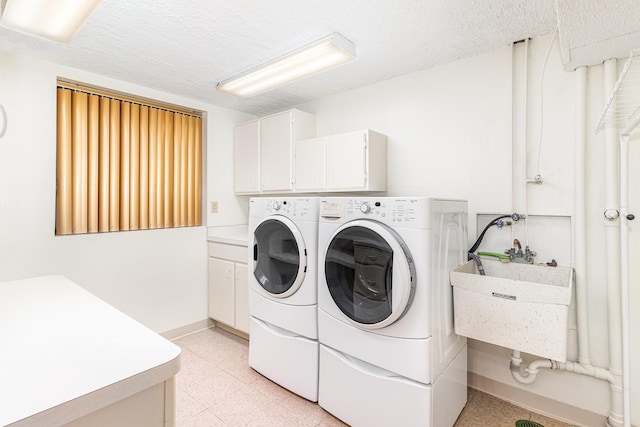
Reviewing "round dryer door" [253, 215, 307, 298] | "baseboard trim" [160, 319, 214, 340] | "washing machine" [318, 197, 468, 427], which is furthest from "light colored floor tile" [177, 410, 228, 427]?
"baseboard trim" [160, 319, 214, 340]

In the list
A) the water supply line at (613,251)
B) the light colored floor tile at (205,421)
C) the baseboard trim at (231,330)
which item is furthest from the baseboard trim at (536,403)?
the baseboard trim at (231,330)

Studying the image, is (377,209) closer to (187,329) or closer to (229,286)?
(229,286)

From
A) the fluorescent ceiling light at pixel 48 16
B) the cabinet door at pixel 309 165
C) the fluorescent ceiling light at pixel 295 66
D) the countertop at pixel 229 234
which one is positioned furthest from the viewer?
the countertop at pixel 229 234

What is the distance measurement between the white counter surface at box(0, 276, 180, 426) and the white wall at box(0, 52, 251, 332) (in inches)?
57.2

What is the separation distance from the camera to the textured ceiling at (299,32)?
165 cm

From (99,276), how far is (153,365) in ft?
7.67

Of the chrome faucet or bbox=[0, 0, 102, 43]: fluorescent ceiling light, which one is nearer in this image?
bbox=[0, 0, 102, 43]: fluorescent ceiling light

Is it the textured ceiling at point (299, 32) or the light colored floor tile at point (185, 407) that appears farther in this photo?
the light colored floor tile at point (185, 407)

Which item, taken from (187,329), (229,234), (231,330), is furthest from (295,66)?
(187,329)

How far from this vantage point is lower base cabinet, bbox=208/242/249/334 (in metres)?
2.88

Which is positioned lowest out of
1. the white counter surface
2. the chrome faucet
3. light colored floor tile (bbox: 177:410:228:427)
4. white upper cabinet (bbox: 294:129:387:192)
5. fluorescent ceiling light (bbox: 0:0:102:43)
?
light colored floor tile (bbox: 177:410:228:427)

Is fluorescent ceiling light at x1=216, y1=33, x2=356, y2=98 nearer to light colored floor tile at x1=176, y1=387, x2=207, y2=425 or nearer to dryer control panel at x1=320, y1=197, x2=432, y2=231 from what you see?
dryer control panel at x1=320, y1=197, x2=432, y2=231

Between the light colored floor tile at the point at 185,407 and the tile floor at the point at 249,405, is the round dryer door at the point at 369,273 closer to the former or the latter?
the tile floor at the point at 249,405

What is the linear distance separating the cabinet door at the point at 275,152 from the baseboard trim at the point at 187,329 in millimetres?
1555
